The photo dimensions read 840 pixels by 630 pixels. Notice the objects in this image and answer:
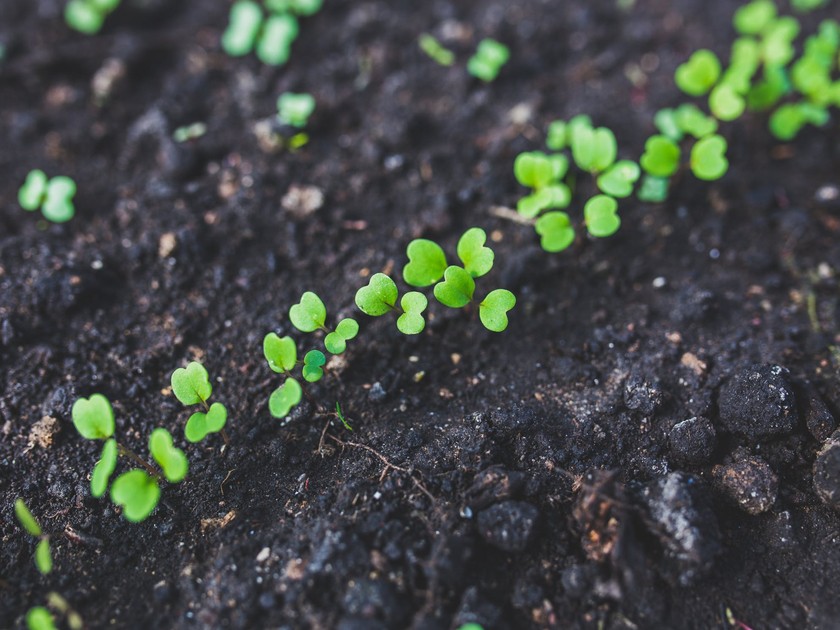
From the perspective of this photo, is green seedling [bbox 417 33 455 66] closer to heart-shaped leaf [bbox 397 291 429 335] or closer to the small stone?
heart-shaped leaf [bbox 397 291 429 335]

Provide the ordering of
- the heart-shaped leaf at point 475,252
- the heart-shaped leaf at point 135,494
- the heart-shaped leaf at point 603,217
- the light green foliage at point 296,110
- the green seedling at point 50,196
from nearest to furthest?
1. the heart-shaped leaf at point 135,494
2. the heart-shaped leaf at point 475,252
3. the heart-shaped leaf at point 603,217
4. the green seedling at point 50,196
5. the light green foliage at point 296,110

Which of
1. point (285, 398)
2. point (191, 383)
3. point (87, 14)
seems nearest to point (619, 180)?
point (285, 398)

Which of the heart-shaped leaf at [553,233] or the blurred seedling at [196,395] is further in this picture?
the heart-shaped leaf at [553,233]

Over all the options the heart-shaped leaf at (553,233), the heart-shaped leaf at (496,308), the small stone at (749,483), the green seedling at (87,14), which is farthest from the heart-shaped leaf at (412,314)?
the green seedling at (87,14)

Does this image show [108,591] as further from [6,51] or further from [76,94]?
[6,51]

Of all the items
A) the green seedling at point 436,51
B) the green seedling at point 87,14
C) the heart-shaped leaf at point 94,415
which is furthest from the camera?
the green seedling at point 87,14

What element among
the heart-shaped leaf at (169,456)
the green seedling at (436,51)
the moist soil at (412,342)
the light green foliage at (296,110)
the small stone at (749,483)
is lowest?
the small stone at (749,483)

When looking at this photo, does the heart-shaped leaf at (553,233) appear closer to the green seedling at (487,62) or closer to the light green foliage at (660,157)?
the light green foliage at (660,157)
